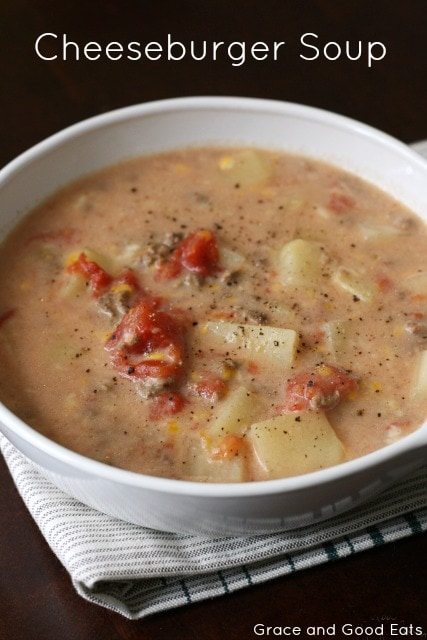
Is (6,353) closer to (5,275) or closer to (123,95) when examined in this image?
(5,275)

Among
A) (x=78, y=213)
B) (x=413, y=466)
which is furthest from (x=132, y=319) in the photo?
(x=413, y=466)

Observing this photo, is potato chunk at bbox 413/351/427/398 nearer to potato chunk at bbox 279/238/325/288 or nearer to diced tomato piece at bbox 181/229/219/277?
potato chunk at bbox 279/238/325/288

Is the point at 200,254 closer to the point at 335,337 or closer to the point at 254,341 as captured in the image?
the point at 254,341

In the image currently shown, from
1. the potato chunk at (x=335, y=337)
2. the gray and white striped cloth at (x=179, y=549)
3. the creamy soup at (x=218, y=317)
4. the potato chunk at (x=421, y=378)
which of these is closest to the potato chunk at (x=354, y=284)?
the creamy soup at (x=218, y=317)

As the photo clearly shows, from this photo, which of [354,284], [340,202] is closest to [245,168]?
[340,202]

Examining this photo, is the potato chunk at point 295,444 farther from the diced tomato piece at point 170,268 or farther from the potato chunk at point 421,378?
the diced tomato piece at point 170,268

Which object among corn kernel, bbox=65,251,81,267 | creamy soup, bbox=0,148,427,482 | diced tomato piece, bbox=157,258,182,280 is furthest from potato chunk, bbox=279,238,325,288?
corn kernel, bbox=65,251,81,267
